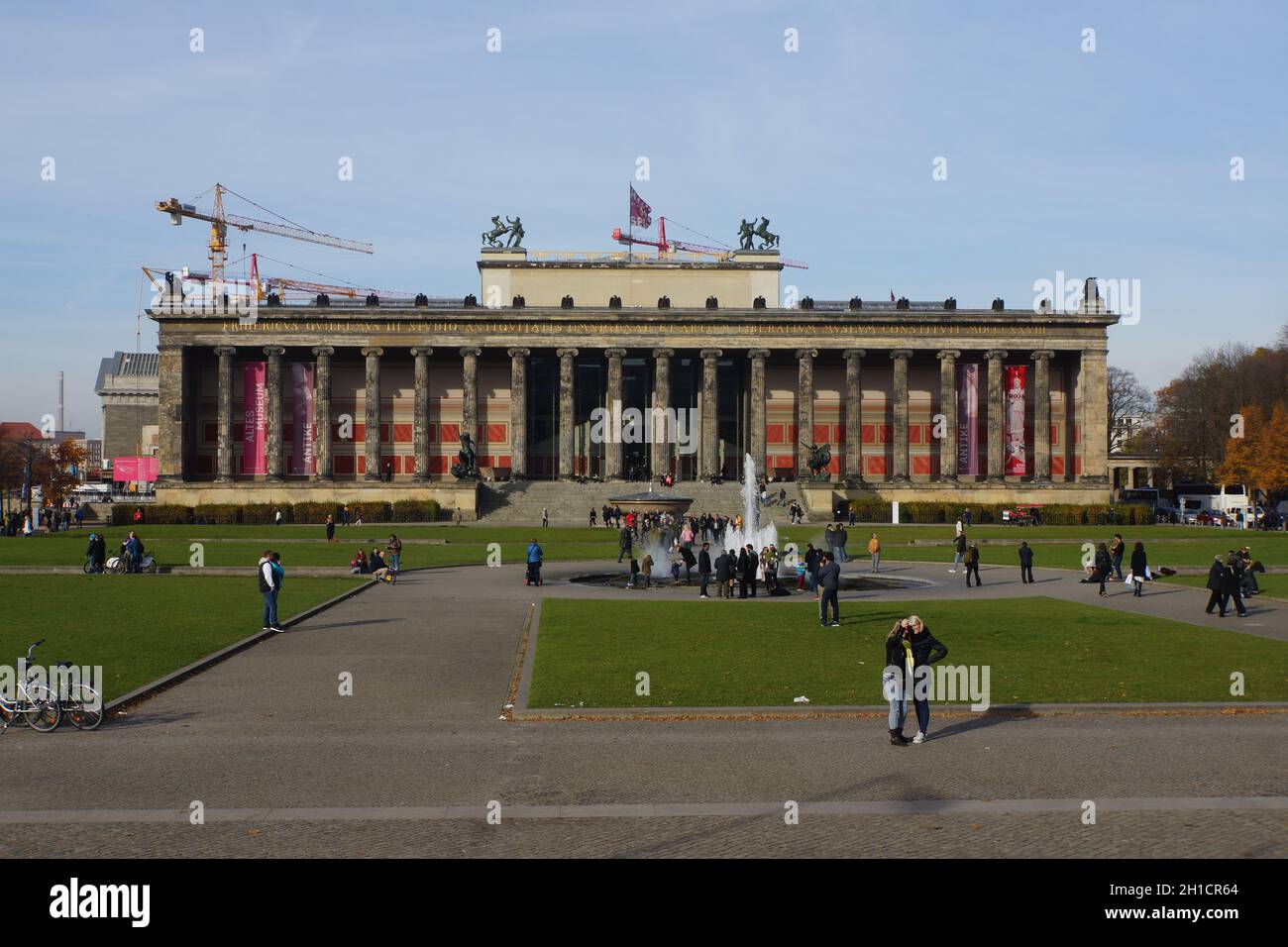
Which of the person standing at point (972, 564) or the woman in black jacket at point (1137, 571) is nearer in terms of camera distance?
the woman in black jacket at point (1137, 571)

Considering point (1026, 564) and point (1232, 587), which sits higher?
point (1232, 587)

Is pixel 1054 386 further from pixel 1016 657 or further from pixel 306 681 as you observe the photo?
pixel 306 681

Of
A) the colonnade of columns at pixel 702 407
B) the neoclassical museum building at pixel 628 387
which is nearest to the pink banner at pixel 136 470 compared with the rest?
the neoclassical museum building at pixel 628 387

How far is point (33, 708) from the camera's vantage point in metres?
17.7

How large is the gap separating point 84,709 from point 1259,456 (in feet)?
329

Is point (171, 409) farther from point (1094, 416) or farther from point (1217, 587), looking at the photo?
point (1217, 587)

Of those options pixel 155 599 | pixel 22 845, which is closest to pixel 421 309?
pixel 155 599

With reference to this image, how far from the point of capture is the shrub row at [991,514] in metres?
82.8

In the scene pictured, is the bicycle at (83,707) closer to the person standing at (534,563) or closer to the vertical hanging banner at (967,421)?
the person standing at (534,563)

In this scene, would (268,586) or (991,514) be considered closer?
(268,586)

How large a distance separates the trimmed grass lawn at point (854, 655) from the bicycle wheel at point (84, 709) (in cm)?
672

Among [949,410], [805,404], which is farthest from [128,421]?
[949,410]

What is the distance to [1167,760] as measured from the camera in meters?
15.4
